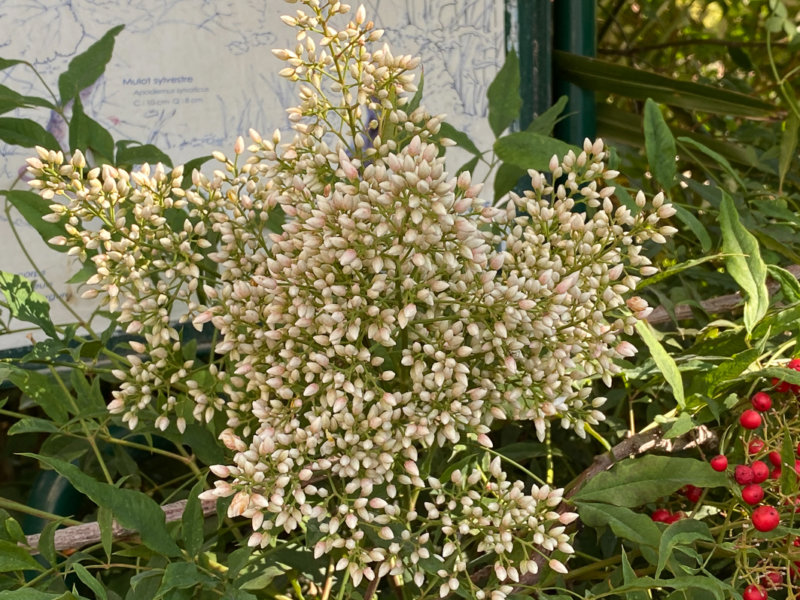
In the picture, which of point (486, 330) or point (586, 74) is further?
point (586, 74)

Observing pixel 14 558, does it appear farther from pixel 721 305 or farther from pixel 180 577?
pixel 721 305

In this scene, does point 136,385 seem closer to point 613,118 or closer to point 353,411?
point 353,411

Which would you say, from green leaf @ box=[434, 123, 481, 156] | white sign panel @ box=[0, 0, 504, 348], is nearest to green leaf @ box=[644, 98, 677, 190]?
green leaf @ box=[434, 123, 481, 156]

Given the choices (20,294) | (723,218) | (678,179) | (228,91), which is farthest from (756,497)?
(228,91)

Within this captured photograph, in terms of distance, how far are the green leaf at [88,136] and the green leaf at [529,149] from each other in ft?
1.05

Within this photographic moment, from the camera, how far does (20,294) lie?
0.59 metres

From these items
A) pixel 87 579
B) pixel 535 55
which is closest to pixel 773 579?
pixel 87 579

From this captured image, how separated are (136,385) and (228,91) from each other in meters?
0.41

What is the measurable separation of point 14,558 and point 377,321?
0.88 ft

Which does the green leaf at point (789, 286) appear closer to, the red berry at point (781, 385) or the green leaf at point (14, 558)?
the red berry at point (781, 385)

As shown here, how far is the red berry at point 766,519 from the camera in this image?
20.0 inches

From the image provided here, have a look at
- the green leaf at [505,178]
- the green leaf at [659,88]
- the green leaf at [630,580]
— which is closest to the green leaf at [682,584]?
the green leaf at [630,580]

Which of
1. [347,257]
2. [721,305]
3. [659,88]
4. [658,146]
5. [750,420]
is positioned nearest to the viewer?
[347,257]

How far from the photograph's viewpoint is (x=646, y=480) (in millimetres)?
529
